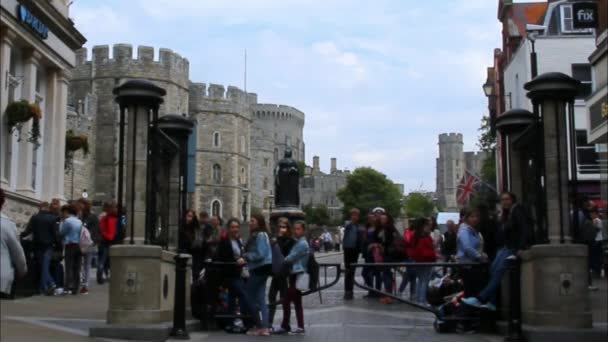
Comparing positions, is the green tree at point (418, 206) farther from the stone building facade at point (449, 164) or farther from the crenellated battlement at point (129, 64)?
the crenellated battlement at point (129, 64)

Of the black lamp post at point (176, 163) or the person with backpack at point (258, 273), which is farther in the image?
the black lamp post at point (176, 163)

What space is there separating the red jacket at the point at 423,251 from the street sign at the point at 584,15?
1494 cm

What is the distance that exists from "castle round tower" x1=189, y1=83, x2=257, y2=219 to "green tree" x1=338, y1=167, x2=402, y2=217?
2193 centimetres

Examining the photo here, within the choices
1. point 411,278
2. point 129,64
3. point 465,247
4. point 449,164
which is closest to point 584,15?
point 465,247

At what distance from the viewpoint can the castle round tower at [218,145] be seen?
96.6 m

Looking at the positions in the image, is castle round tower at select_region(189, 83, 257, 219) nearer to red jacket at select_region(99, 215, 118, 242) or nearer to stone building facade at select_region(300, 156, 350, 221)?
stone building facade at select_region(300, 156, 350, 221)

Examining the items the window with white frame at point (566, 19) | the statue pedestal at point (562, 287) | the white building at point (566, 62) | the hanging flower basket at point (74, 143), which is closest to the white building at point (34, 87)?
the hanging flower basket at point (74, 143)

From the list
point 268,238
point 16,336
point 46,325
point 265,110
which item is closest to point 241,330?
A: point 268,238

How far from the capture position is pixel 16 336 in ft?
32.1

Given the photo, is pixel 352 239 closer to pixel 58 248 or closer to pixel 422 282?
pixel 422 282

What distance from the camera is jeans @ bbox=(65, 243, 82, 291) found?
15.9 metres

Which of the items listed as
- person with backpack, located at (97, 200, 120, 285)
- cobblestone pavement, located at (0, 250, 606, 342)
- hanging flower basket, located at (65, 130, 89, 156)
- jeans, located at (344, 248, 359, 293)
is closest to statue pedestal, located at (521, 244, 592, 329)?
cobblestone pavement, located at (0, 250, 606, 342)

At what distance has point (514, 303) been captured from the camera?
36.3 ft

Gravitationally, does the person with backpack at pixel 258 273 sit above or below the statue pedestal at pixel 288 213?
below
